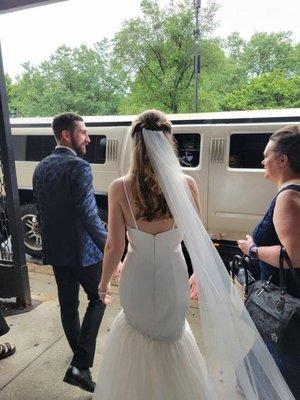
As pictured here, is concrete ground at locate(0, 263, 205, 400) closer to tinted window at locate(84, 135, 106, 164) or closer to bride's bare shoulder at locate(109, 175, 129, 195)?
bride's bare shoulder at locate(109, 175, 129, 195)

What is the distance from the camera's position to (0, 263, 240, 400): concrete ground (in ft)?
6.88

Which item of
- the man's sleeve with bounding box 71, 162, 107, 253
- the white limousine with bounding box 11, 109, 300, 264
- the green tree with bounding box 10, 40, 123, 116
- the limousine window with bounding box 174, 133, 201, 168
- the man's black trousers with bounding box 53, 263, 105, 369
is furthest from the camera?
the green tree with bounding box 10, 40, 123, 116

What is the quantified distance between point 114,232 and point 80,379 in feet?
3.71

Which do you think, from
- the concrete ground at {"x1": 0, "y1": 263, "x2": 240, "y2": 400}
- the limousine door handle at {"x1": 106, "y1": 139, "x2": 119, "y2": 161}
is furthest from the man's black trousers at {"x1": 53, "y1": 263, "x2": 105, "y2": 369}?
the limousine door handle at {"x1": 106, "y1": 139, "x2": 119, "y2": 161}

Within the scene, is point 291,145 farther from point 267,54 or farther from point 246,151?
point 267,54

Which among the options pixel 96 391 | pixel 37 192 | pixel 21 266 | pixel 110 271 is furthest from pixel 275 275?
pixel 21 266

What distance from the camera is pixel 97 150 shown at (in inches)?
199

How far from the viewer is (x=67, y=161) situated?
77.1 inches

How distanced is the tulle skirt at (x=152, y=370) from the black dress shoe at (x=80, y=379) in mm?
448

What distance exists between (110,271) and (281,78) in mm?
18211

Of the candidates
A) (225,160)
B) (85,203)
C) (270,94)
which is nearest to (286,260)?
(85,203)

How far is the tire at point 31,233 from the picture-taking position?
5172 mm

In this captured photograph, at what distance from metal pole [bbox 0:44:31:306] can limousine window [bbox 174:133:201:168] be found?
225cm

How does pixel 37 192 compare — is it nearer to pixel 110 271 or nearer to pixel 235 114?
pixel 110 271
